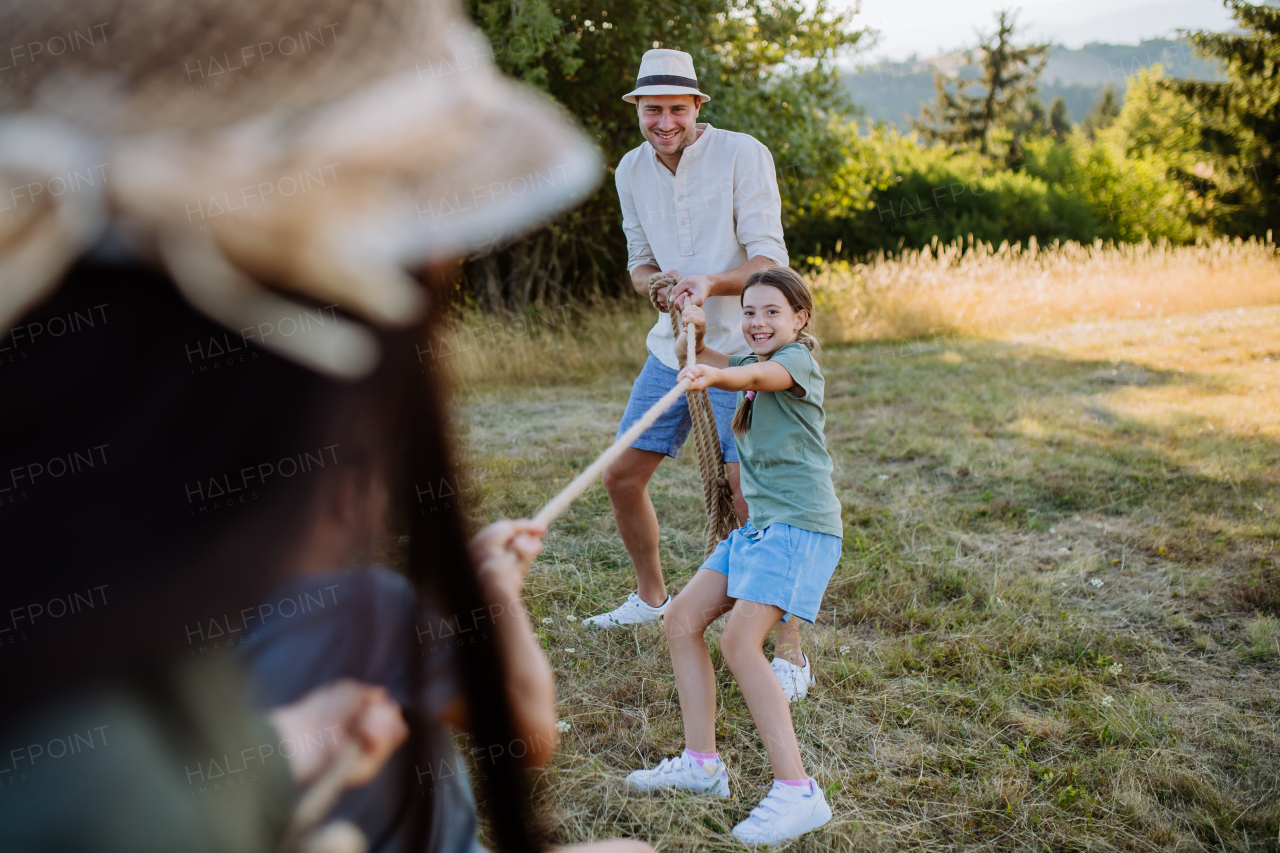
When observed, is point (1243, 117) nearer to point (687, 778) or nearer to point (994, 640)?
point (994, 640)

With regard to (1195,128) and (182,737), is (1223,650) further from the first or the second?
(1195,128)

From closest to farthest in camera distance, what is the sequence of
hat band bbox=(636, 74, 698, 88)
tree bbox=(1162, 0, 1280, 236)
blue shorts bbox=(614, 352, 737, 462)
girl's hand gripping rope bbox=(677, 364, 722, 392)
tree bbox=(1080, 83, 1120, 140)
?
girl's hand gripping rope bbox=(677, 364, 722, 392), hat band bbox=(636, 74, 698, 88), blue shorts bbox=(614, 352, 737, 462), tree bbox=(1162, 0, 1280, 236), tree bbox=(1080, 83, 1120, 140)

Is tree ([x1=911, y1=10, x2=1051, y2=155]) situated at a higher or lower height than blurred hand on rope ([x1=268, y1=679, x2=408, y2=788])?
higher

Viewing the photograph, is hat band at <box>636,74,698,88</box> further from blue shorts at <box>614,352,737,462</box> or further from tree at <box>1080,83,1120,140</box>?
tree at <box>1080,83,1120,140</box>

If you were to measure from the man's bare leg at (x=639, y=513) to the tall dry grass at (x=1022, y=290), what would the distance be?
6.79 metres

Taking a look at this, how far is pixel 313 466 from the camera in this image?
1.98 feet

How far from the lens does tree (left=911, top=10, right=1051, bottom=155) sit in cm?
3459

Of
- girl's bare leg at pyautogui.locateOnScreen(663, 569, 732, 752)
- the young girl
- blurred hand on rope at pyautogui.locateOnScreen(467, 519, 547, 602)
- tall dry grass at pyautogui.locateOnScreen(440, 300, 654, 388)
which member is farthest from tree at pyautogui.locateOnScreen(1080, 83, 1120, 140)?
blurred hand on rope at pyautogui.locateOnScreen(467, 519, 547, 602)

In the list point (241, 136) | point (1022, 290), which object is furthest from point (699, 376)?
point (1022, 290)

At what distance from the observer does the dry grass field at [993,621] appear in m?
2.12

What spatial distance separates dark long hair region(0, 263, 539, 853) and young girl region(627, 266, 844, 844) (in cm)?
142

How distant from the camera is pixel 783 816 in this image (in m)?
1.99

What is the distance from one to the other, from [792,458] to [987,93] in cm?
3892

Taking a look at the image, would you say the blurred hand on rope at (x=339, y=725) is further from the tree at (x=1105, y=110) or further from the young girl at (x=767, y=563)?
the tree at (x=1105, y=110)
